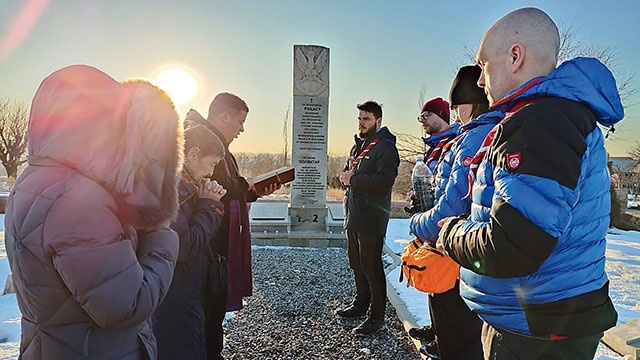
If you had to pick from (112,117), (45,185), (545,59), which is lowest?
(45,185)

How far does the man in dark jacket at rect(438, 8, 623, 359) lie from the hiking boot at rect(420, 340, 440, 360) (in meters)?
1.79

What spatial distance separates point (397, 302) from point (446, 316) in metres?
2.10

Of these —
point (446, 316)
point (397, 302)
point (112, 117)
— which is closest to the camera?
point (112, 117)

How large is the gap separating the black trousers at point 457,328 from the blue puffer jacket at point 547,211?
44.2 inches

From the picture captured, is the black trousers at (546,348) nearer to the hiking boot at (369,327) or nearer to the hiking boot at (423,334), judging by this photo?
the hiking boot at (423,334)

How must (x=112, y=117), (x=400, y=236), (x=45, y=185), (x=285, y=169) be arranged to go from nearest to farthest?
(x=45, y=185) → (x=112, y=117) → (x=285, y=169) → (x=400, y=236)

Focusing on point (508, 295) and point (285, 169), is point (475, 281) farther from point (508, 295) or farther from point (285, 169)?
point (285, 169)

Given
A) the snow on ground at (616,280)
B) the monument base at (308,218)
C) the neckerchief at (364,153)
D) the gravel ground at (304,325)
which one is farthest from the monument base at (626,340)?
the monument base at (308,218)

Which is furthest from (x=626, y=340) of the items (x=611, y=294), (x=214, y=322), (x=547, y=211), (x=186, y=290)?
(x=186, y=290)

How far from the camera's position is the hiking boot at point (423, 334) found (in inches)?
144

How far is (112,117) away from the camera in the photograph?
1345 mm

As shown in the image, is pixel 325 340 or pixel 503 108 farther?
pixel 325 340

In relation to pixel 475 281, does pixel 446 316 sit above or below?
below

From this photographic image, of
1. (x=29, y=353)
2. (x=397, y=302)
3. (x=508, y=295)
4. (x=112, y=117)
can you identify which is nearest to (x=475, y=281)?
(x=508, y=295)
